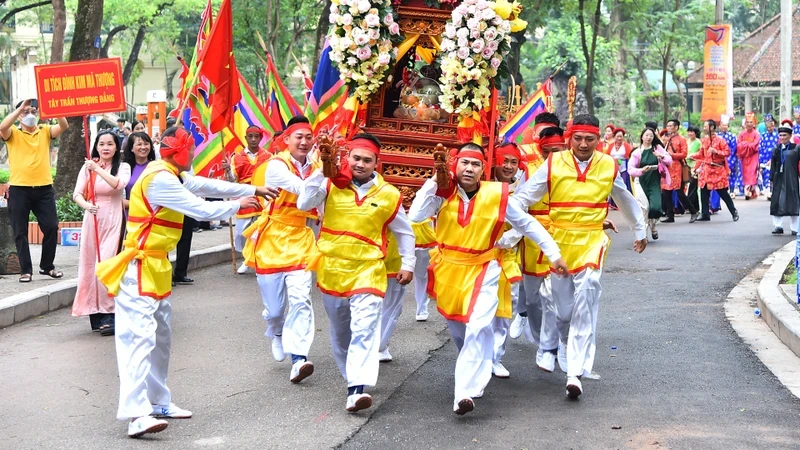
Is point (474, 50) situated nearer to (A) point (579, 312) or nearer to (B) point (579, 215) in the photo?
(B) point (579, 215)

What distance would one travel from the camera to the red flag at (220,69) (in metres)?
11.5

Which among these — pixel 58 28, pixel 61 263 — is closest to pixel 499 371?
pixel 61 263

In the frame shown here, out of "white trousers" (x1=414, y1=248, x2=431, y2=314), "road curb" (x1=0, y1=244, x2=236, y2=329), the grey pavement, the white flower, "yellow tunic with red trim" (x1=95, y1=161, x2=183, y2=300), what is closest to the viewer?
"yellow tunic with red trim" (x1=95, y1=161, x2=183, y2=300)

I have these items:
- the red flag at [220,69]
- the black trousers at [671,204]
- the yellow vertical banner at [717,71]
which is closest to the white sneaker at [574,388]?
the red flag at [220,69]

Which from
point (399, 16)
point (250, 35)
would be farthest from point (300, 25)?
point (399, 16)

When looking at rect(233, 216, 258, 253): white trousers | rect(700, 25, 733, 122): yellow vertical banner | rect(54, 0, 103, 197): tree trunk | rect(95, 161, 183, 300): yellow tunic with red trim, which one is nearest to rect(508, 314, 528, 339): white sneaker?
rect(95, 161, 183, 300): yellow tunic with red trim

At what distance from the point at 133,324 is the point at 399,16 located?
19.8 ft

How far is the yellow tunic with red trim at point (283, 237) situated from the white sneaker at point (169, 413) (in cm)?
161

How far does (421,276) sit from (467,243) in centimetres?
305

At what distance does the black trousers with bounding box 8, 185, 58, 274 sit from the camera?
12391 millimetres

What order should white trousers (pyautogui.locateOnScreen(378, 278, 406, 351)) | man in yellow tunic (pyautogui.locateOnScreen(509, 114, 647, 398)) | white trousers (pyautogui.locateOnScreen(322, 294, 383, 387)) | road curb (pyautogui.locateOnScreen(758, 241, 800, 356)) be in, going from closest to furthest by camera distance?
1. white trousers (pyautogui.locateOnScreen(322, 294, 383, 387))
2. man in yellow tunic (pyautogui.locateOnScreen(509, 114, 647, 398))
3. white trousers (pyautogui.locateOnScreen(378, 278, 406, 351))
4. road curb (pyautogui.locateOnScreen(758, 241, 800, 356))

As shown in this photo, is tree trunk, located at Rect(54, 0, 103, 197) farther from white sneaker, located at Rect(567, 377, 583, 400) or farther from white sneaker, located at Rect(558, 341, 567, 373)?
white sneaker, located at Rect(567, 377, 583, 400)

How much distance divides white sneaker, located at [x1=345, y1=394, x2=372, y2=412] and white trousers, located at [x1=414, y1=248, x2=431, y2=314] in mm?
2950

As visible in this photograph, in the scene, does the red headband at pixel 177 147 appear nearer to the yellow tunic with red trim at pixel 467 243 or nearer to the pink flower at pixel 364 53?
the yellow tunic with red trim at pixel 467 243
